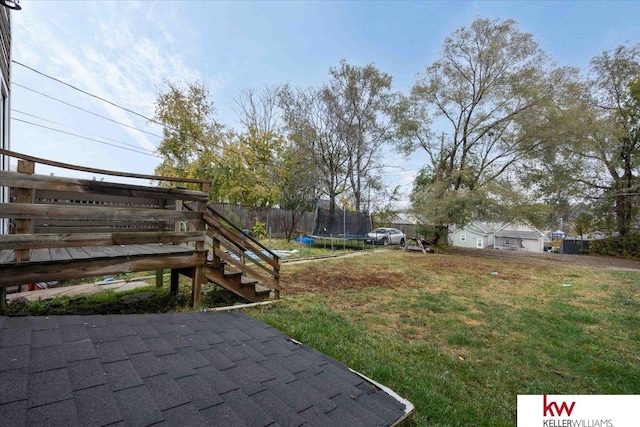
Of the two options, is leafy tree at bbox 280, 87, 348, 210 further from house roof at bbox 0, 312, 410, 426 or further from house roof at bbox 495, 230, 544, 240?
house roof at bbox 495, 230, 544, 240

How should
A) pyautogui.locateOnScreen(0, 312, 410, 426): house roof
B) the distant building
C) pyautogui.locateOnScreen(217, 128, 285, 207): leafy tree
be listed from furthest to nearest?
the distant building, pyautogui.locateOnScreen(217, 128, 285, 207): leafy tree, pyautogui.locateOnScreen(0, 312, 410, 426): house roof

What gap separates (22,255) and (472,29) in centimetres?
1807

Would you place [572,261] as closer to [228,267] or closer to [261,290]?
[261,290]

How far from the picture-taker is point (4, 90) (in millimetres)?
4336

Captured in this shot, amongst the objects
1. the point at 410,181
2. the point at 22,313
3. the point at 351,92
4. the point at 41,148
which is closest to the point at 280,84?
the point at 351,92

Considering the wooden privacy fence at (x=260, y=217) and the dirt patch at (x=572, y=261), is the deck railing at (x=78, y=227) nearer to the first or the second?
the wooden privacy fence at (x=260, y=217)

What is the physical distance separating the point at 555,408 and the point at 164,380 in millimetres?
2668

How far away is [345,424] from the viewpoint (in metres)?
1.32

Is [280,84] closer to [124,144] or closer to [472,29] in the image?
[124,144]

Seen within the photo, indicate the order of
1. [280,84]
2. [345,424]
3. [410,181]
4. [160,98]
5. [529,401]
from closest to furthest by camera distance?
[345,424] < [529,401] < [160,98] < [280,84] < [410,181]

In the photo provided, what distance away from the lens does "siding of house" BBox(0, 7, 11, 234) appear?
13.1 ft

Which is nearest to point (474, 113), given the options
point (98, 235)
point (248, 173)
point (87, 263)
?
point (248, 173)

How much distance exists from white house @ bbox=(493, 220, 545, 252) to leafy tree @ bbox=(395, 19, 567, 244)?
1810 centimetres

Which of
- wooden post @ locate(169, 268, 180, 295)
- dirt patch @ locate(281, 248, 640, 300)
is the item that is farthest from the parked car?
wooden post @ locate(169, 268, 180, 295)
